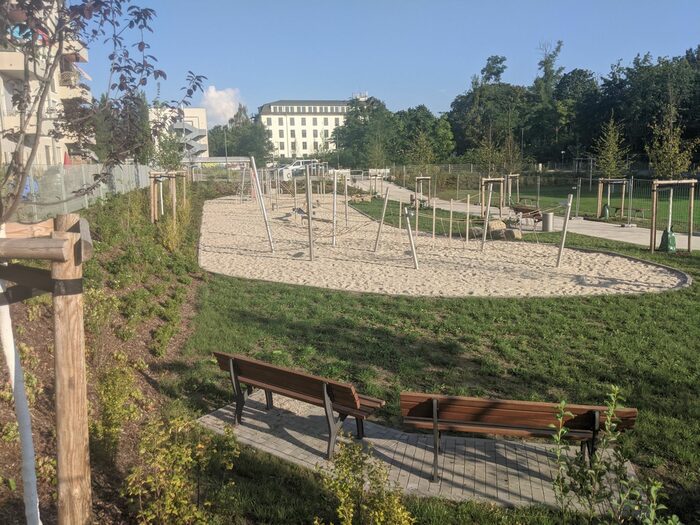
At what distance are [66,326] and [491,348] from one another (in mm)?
5851

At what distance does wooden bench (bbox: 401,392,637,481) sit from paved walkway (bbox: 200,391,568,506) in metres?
0.23

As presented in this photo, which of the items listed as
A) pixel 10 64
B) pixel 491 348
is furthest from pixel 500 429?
pixel 10 64

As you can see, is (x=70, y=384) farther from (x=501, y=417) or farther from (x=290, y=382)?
(x=501, y=417)

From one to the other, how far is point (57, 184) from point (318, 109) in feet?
450

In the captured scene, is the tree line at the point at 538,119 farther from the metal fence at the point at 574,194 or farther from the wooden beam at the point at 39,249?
the wooden beam at the point at 39,249

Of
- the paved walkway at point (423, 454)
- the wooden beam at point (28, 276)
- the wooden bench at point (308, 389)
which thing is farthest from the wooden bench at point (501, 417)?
the wooden beam at point (28, 276)

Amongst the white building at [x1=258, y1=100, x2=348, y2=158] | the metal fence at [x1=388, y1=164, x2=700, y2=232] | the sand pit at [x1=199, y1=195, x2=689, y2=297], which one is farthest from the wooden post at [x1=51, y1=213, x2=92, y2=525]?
the white building at [x1=258, y1=100, x2=348, y2=158]

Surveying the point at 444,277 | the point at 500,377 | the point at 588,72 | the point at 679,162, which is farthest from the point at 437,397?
the point at 588,72

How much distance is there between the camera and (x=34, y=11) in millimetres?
3156

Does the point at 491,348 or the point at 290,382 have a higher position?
the point at 290,382

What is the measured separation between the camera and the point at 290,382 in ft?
17.1

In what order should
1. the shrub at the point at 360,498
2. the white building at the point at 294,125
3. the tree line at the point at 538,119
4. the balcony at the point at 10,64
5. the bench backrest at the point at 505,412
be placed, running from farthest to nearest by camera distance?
the white building at the point at 294,125 < the tree line at the point at 538,119 < the balcony at the point at 10,64 < the bench backrest at the point at 505,412 < the shrub at the point at 360,498

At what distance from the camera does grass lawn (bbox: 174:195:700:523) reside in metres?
5.71

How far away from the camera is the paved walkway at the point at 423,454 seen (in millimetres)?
4359
